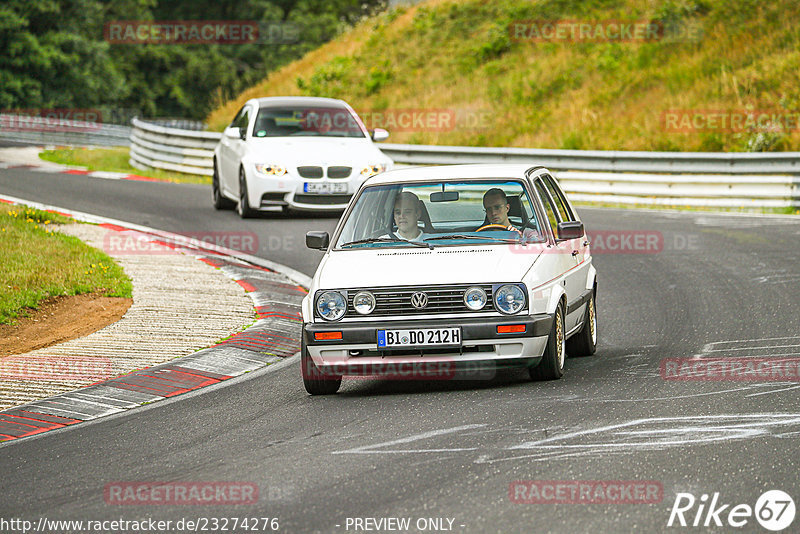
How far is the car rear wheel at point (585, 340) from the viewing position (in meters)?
9.49

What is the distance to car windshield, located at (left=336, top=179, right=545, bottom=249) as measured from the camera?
8.82 meters

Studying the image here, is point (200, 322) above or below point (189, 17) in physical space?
below

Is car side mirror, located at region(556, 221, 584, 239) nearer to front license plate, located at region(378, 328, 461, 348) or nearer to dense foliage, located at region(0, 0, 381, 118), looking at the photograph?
front license plate, located at region(378, 328, 461, 348)

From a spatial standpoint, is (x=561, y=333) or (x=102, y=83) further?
(x=102, y=83)

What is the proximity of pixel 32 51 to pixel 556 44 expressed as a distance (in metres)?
23.9

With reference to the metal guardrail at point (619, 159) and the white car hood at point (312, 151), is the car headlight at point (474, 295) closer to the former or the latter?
the white car hood at point (312, 151)

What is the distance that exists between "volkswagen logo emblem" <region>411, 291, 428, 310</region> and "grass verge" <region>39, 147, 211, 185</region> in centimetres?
1698

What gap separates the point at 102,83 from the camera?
171 ft

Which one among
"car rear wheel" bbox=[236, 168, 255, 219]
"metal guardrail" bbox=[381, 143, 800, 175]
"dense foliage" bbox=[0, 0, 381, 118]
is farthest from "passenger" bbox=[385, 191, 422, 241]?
"dense foliage" bbox=[0, 0, 381, 118]

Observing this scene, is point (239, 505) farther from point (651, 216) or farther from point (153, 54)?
point (153, 54)

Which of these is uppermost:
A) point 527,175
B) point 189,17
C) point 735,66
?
point 189,17

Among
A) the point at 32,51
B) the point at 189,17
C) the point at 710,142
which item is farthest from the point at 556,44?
the point at 189,17

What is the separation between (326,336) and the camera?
316 inches

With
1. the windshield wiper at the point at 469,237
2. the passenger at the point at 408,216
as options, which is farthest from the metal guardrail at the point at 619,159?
the windshield wiper at the point at 469,237
